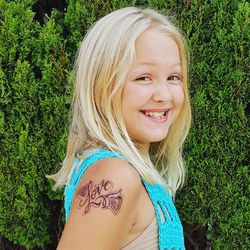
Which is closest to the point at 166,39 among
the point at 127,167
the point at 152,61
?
the point at 152,61

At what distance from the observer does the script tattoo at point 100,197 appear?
2.05m

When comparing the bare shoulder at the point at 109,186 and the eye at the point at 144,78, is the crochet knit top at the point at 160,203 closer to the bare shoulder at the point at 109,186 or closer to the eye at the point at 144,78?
the bare shoulder at the point at 109,186

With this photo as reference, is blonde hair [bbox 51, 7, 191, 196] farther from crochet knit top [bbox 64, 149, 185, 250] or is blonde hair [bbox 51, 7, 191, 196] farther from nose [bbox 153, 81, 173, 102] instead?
nose [bbox 153, 81, 173, 102]

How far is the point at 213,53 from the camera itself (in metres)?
3.64

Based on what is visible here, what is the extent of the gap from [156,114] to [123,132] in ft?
0.54

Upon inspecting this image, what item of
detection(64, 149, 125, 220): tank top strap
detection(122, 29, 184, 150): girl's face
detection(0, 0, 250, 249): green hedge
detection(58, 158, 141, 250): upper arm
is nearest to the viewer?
detection(58, 158, 141, 250): upper arm

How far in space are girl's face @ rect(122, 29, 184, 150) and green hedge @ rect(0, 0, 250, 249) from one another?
1.17m

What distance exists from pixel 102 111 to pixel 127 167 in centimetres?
33

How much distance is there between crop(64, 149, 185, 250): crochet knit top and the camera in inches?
88.3

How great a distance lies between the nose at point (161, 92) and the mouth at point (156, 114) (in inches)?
2.1

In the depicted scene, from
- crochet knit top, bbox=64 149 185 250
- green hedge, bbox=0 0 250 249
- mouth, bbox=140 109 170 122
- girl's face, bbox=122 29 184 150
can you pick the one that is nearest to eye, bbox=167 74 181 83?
girl's face, bbox=122 29 184 150

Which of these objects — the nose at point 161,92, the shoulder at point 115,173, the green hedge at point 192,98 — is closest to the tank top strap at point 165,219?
the shoulder at point 115,173

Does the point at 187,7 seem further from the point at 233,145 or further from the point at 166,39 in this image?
the point at 166,39

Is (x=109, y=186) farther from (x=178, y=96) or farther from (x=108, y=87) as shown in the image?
(x=178, y=96)
